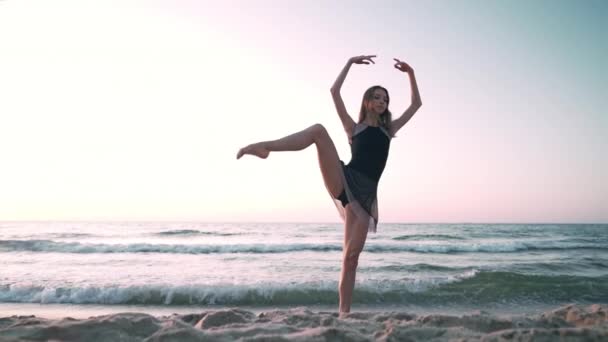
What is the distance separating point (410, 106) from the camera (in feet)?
12.8

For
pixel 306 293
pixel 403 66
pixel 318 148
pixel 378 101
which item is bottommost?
pixel 306 293

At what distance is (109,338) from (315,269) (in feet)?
22.2

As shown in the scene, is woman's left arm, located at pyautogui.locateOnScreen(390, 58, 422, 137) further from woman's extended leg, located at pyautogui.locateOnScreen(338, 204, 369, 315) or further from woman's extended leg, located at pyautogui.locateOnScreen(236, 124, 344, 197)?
woman's extended leg, located at pyautogui.locateOnScreen(338, 204, 369, 315)

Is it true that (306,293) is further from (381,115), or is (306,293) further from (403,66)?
(403,66)

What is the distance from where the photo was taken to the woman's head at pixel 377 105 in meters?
3.71

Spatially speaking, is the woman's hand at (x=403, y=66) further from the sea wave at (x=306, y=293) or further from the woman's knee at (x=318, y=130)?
the sea wave at (x=306, y=293)

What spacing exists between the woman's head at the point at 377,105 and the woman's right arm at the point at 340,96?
16 centimetres

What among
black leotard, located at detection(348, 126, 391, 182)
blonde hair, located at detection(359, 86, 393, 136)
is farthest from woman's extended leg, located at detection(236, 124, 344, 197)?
blonde hair, located at detection(359, 86, 393, 136)

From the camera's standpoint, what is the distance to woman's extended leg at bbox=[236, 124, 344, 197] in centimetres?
317

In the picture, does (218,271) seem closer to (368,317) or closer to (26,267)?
(26,267)

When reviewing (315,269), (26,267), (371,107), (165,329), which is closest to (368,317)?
(165,329)

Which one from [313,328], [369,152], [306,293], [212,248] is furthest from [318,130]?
[212,248]

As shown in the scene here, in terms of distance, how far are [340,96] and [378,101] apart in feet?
1.18

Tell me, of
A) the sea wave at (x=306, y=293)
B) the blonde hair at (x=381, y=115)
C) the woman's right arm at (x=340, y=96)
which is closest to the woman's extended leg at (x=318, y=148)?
the woman's right arm at (x=340, y=96)
